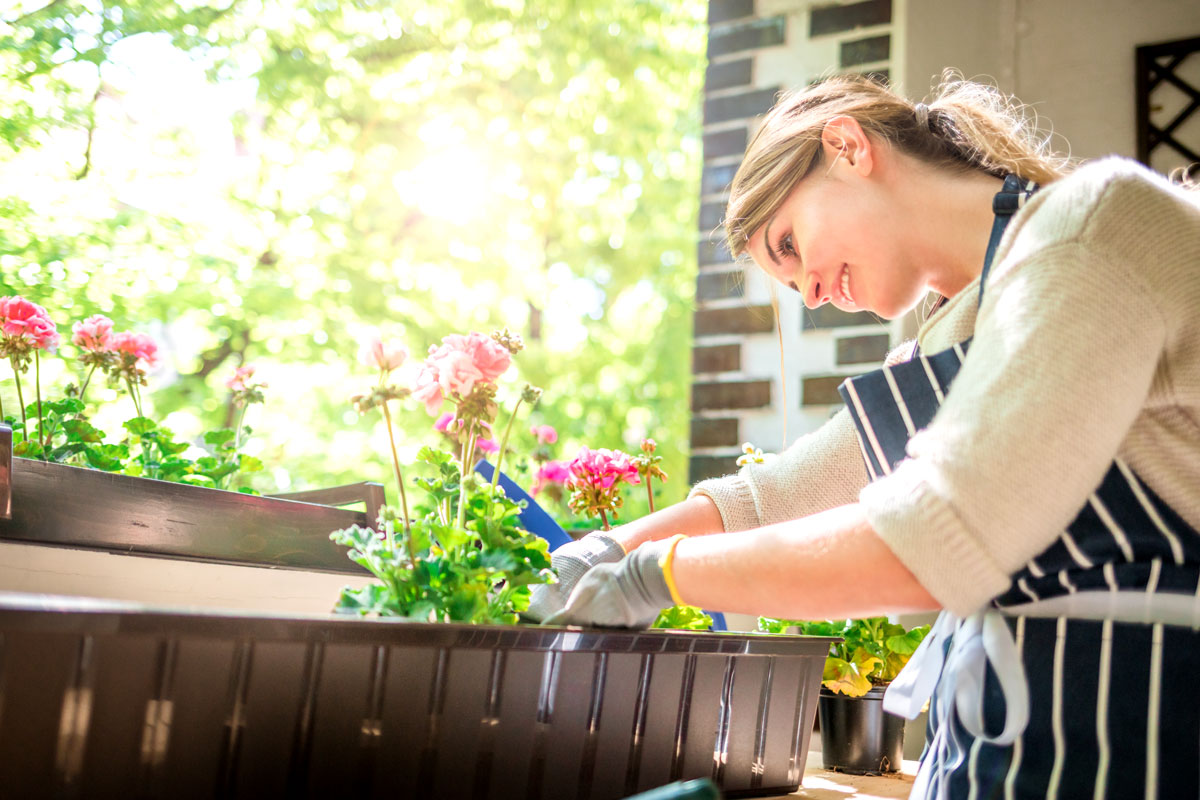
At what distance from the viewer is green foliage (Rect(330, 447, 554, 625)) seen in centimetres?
75

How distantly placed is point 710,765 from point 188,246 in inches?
146

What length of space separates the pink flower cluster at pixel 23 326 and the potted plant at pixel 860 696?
1.11 metres

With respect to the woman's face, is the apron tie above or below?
below

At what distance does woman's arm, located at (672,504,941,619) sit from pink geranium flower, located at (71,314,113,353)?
43.8 inches

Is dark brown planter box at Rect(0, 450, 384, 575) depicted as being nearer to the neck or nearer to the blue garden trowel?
the blue garden trowel

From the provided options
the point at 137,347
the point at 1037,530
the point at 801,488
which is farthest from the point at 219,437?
the point at 1037,530

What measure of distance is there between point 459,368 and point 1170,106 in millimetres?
1842

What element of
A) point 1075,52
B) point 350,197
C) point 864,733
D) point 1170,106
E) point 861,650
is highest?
point 350,197

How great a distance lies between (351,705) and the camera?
2.03ft

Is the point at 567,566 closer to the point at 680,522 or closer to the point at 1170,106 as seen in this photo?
the point at 680,522

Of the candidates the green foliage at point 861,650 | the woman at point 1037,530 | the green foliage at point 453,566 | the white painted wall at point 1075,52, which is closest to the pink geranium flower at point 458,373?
the green foliage at point 453,566

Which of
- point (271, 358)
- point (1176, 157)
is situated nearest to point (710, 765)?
point (1176, 157)

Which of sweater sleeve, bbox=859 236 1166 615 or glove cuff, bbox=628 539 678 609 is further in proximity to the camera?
glove cuff, bbox=628 539 678 609

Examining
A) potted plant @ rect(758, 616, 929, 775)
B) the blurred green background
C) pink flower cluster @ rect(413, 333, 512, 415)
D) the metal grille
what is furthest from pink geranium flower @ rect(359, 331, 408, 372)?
the blurred green background
